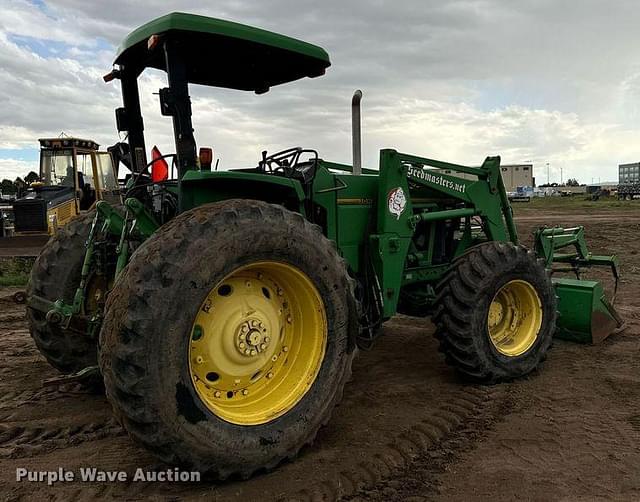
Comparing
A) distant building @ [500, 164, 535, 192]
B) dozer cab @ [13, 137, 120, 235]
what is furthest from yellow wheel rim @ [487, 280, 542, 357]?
distant building @ [500, 164, 535, 192]

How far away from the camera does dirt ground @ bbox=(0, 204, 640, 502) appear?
2.92 metres

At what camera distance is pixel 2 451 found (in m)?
3.40

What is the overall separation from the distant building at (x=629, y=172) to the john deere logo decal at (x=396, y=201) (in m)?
59.2

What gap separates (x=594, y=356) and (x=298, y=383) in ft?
10.8

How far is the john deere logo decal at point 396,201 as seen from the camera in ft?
14.7

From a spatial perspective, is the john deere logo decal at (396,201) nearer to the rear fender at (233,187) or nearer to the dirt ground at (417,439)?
the rear fender at (233,187)

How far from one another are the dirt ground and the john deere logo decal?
4.65 feet

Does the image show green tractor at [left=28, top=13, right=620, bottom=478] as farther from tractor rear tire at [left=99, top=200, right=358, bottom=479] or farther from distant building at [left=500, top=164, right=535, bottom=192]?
distant building at [left=500, top=164, right=535, bottom=192]

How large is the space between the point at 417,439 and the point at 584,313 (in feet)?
9.54

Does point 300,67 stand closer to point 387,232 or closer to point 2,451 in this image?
point 387,232

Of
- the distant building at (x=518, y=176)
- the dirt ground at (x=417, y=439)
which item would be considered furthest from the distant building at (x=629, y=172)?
the dirt ground at (x=417, y=439)

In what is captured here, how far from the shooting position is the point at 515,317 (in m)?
4.95

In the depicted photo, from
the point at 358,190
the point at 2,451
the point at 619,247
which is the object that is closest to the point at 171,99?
the point at 358,190

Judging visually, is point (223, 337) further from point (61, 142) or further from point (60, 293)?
point (61, 142)
